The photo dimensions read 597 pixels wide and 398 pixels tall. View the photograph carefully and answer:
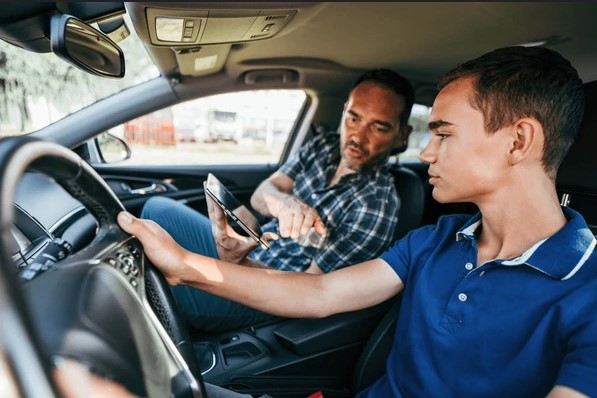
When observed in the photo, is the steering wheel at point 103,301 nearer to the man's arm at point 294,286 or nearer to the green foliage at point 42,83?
the man's arm at point 294,286

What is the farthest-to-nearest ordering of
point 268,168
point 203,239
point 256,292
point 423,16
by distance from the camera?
point 268,168
point 203,239
point 423,16
point 256,292

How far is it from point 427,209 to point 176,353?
2.09 meters

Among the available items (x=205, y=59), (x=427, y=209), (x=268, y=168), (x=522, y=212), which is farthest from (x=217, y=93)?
(x=522, y=212)

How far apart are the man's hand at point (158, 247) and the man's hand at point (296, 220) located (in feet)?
1.71

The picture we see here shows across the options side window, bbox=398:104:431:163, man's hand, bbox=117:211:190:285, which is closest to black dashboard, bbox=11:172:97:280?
man's hand, bbox=117:211:190:285

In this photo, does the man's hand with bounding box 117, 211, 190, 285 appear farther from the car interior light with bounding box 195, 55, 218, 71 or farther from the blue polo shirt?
the car interior light with bounding box 195, 55, 218, 71

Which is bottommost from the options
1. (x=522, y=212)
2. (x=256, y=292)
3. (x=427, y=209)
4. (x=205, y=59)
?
(x=427, y=209)

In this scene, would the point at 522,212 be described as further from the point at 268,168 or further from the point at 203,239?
the point at 268,168

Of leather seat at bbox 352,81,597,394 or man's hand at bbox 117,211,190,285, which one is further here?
leather seat at bbox 352,81,597,394

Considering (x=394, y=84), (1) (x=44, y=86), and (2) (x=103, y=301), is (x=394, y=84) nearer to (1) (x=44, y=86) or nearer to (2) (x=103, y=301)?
(1) (x=44, y=86)

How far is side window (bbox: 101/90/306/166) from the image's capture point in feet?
7.61

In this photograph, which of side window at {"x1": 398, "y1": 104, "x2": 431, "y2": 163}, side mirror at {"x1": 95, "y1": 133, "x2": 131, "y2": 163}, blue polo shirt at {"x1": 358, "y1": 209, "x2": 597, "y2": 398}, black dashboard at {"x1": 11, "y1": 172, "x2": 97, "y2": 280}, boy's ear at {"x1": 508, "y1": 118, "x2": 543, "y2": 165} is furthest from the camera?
side window at {"x1": 398, "y1": 104, "x2": 431, "y2": 163}

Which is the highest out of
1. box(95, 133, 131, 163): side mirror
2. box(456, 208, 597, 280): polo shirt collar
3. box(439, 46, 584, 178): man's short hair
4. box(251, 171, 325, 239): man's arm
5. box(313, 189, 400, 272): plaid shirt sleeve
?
box(439, 46, 584, 178): man's short hair

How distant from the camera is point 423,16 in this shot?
1650 millimetres
